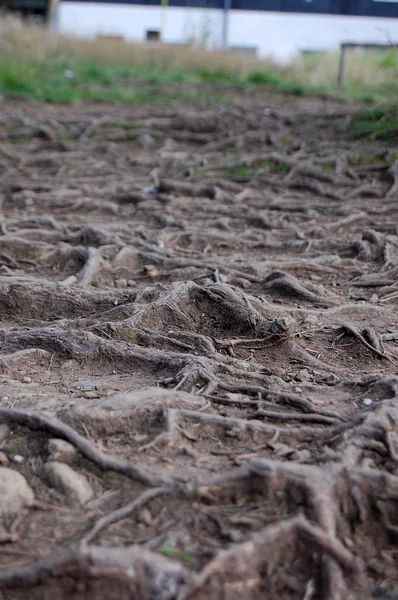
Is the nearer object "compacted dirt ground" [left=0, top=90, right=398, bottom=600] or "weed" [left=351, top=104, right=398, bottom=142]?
"compacted dirt ground" [left=0, top=90, right=398, bottom=600]

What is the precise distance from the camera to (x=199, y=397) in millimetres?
3305

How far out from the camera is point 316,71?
16766mm

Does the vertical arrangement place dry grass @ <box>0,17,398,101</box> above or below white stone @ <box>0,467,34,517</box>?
above

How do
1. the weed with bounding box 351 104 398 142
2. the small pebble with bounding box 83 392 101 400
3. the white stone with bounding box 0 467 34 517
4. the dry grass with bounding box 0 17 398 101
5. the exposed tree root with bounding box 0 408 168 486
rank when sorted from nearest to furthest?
1. the white stone with bounding box 0 467 34 517
2. the exposed tree root with bounding box 0 408 168 486
3. the small pebble with bounding box 83 392 101 400
4. the weed with bounding box 351 104 398 142
5. the dry grass with bounding box 0 17 398 101

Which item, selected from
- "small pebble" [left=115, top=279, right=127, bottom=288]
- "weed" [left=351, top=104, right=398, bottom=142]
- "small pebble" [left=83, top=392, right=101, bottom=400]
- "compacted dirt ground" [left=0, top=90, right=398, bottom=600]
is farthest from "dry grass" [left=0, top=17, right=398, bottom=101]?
"small pebble" [left=83, top=392, right=101, bottom=400]

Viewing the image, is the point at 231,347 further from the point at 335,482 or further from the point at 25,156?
the point at 25,156

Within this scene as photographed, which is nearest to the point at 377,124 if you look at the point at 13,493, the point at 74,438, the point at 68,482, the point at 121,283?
the point at 121,283

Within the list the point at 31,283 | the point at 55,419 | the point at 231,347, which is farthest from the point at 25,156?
the point at 55,419

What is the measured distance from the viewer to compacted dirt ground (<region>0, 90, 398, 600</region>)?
232 cm

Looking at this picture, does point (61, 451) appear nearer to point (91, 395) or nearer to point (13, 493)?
point (13, 493)

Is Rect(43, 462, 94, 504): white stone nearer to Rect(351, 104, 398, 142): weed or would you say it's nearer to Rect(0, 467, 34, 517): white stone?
Rect(0, 467, 34, 517): white stone

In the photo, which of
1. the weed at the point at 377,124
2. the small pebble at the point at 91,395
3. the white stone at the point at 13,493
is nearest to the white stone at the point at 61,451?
the white stone at the point at 13,493

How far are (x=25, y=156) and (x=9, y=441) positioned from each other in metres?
7.61

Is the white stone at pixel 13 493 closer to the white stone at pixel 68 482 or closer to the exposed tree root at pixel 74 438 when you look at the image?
the white stone at pixel 68 482
